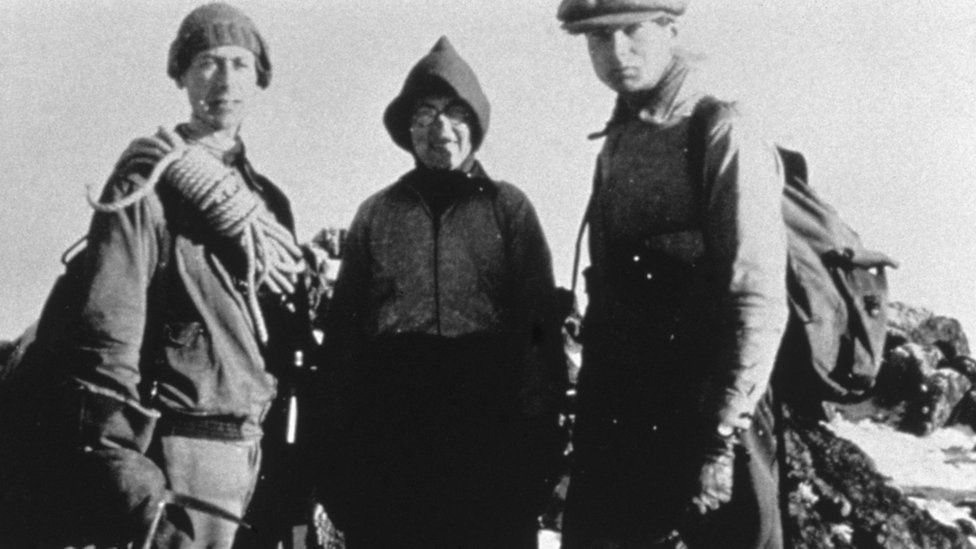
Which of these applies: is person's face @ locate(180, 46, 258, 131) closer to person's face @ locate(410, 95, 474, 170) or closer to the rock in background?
person's face @ locate(410, 95, 474, 170)

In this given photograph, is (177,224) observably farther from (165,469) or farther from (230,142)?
(165,469)

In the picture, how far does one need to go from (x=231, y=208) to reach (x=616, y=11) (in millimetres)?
1494

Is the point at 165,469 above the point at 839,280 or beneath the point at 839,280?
beneath

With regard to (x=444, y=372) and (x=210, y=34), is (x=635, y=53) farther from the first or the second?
(x=210, y=34)

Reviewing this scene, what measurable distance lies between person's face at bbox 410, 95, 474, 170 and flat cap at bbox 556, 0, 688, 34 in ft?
2.91

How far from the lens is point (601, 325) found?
132 inches

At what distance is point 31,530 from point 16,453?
256mm

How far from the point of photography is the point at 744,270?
2867mm

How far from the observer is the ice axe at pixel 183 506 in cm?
297

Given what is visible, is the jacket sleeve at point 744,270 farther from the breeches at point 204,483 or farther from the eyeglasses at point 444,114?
the breeches at point 204,483

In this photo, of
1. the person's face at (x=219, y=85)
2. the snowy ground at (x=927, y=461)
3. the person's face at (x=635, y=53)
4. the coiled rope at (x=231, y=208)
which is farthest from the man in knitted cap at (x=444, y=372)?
the snowy ground at (x=927, y=461)

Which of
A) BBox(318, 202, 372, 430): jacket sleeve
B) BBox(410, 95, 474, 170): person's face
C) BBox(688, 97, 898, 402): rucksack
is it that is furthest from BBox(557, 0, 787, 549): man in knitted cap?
BBox(318, 202, 372, 430): jacket sleeve

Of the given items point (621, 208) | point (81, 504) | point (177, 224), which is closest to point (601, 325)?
point (621, 208)

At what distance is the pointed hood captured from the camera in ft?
13.5
